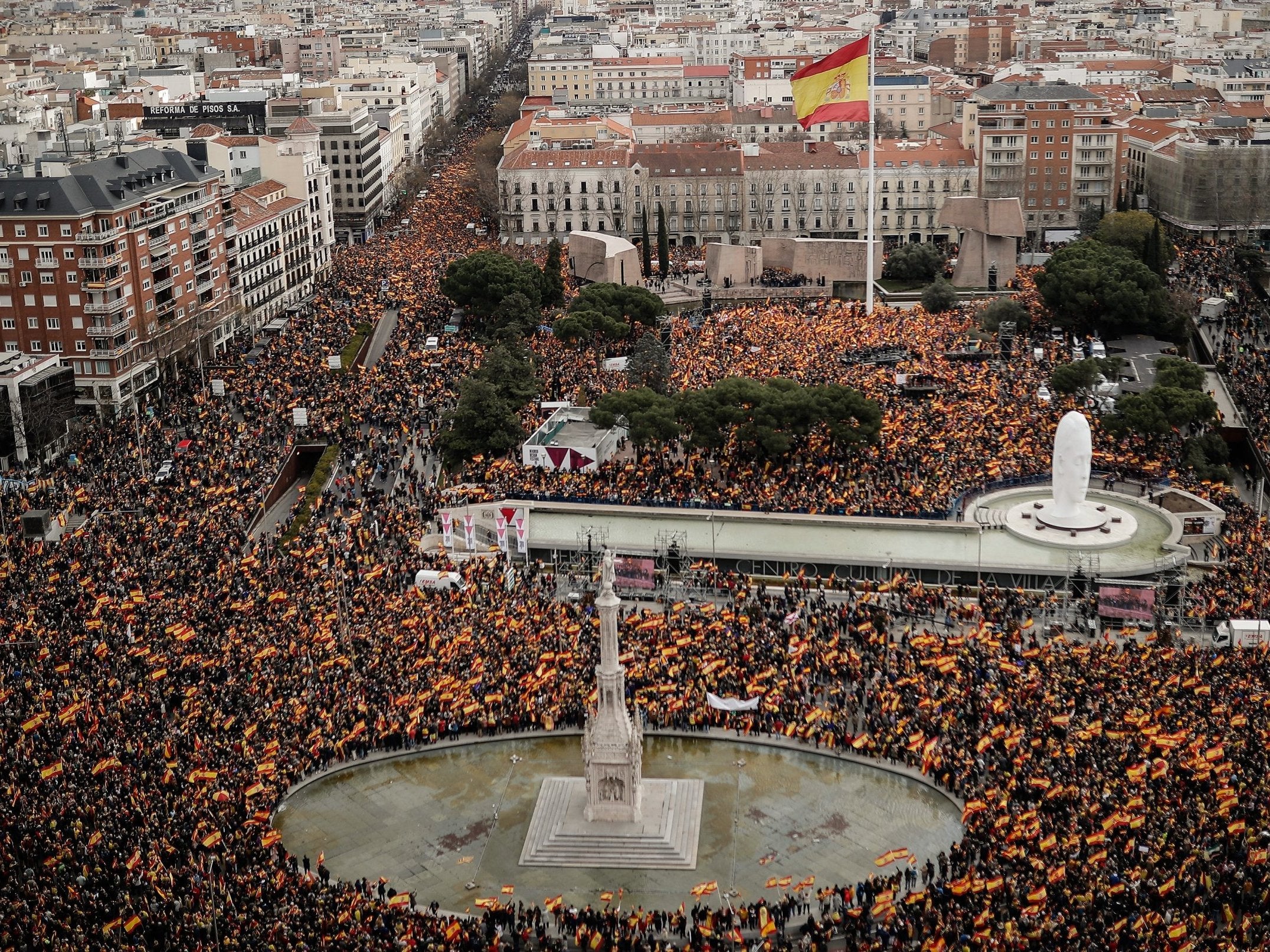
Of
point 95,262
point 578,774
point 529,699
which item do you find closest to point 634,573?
point 529,699

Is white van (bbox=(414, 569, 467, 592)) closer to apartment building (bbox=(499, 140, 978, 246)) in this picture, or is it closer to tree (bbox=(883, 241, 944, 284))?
tree (bbox=(883, 241, 944, 284))

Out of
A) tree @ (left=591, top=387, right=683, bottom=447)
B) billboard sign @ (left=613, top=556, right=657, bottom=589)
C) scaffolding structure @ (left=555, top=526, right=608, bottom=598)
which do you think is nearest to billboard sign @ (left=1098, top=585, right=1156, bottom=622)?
billboard sign @ (left=613, top=556, right=657, bottom=589)

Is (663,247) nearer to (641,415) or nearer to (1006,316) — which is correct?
(1006,316)

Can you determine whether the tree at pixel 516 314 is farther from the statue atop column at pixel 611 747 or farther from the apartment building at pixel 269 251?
the statue atop column at pixel 611 747

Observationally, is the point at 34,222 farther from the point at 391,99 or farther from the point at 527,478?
the point at 391,99

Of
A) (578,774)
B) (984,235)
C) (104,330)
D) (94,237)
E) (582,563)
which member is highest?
(94,237)

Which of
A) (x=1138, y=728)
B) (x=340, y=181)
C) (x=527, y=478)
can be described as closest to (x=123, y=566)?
(x=527, y=478)
